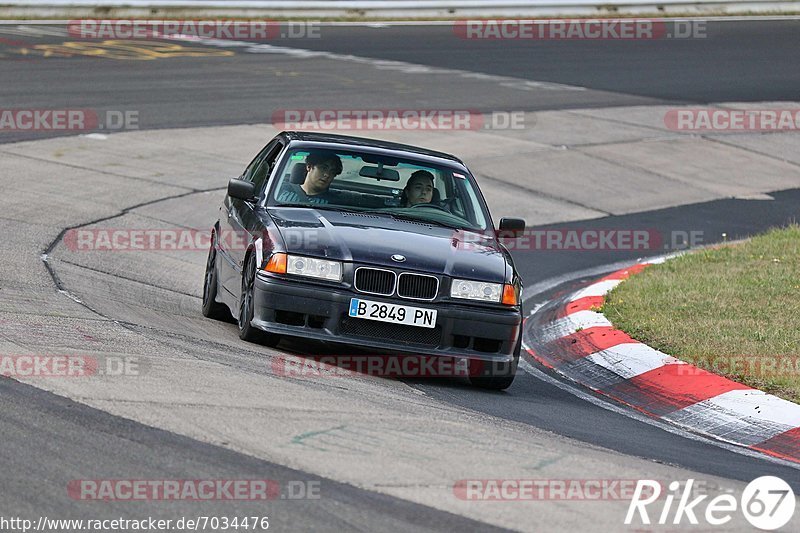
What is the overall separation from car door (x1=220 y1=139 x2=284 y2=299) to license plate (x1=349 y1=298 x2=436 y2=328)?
3.27ft

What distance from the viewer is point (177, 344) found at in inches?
316

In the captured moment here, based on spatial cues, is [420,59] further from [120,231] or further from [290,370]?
[290,370]

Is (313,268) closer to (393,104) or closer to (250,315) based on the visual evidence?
(250,315)

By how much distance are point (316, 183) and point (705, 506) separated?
178 inches

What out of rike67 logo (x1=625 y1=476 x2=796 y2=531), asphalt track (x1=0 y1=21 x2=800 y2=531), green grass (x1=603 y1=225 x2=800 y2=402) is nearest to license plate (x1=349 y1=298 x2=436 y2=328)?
asphalt track (x1=0 y1=21 x2=800 y2=531)

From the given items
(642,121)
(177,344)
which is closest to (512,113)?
(642,121)

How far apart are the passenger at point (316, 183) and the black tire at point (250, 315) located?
28.7 inches

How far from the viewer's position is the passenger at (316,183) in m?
9.38

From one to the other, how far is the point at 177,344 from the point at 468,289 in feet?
5.88

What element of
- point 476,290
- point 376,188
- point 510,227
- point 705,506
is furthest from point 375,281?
point 705,506

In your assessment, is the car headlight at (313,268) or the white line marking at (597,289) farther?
the white line marking at (597,289)

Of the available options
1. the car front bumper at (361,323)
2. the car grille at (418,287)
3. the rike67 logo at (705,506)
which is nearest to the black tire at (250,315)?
the car front bumper at (361,323)

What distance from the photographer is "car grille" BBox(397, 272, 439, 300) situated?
826 cm

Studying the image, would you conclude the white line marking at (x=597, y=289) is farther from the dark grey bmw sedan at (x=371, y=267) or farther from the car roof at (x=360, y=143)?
the dark grey bmw sedan at (x=371, y=267)
